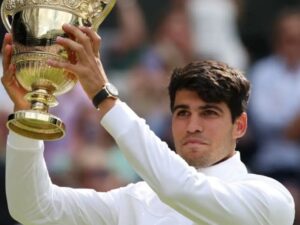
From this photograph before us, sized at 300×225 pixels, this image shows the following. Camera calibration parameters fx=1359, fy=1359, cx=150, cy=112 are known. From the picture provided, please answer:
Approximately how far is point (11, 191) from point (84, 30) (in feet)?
3.67

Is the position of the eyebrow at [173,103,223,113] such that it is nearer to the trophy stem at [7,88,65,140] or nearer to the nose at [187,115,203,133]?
the nose at [187,115,203,133]

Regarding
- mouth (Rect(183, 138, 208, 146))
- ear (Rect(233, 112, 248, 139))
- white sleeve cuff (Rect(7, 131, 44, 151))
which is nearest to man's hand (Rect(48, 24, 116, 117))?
white sleeve cuff (Rect(7, 131, 44, 151))

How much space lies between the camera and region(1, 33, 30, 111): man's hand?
21.0 feet

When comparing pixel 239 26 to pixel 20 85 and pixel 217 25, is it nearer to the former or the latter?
pixel 217 25

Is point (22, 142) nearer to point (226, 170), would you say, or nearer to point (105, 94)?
point (105, 94)

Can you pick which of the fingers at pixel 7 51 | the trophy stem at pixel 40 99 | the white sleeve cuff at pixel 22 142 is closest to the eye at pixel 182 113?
the white sleeve cuff at pixel 22 142

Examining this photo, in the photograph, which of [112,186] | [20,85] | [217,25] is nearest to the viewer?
[20,85]

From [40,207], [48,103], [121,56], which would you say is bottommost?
[40,207]

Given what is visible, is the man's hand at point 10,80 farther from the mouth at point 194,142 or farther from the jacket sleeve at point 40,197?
the mouth at point 194,142

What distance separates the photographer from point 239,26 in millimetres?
13242

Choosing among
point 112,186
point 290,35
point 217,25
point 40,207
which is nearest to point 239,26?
point 217,25

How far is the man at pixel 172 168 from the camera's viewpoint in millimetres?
6043

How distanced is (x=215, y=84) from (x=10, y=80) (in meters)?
1.06

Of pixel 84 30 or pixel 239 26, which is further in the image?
pixel 239 26
